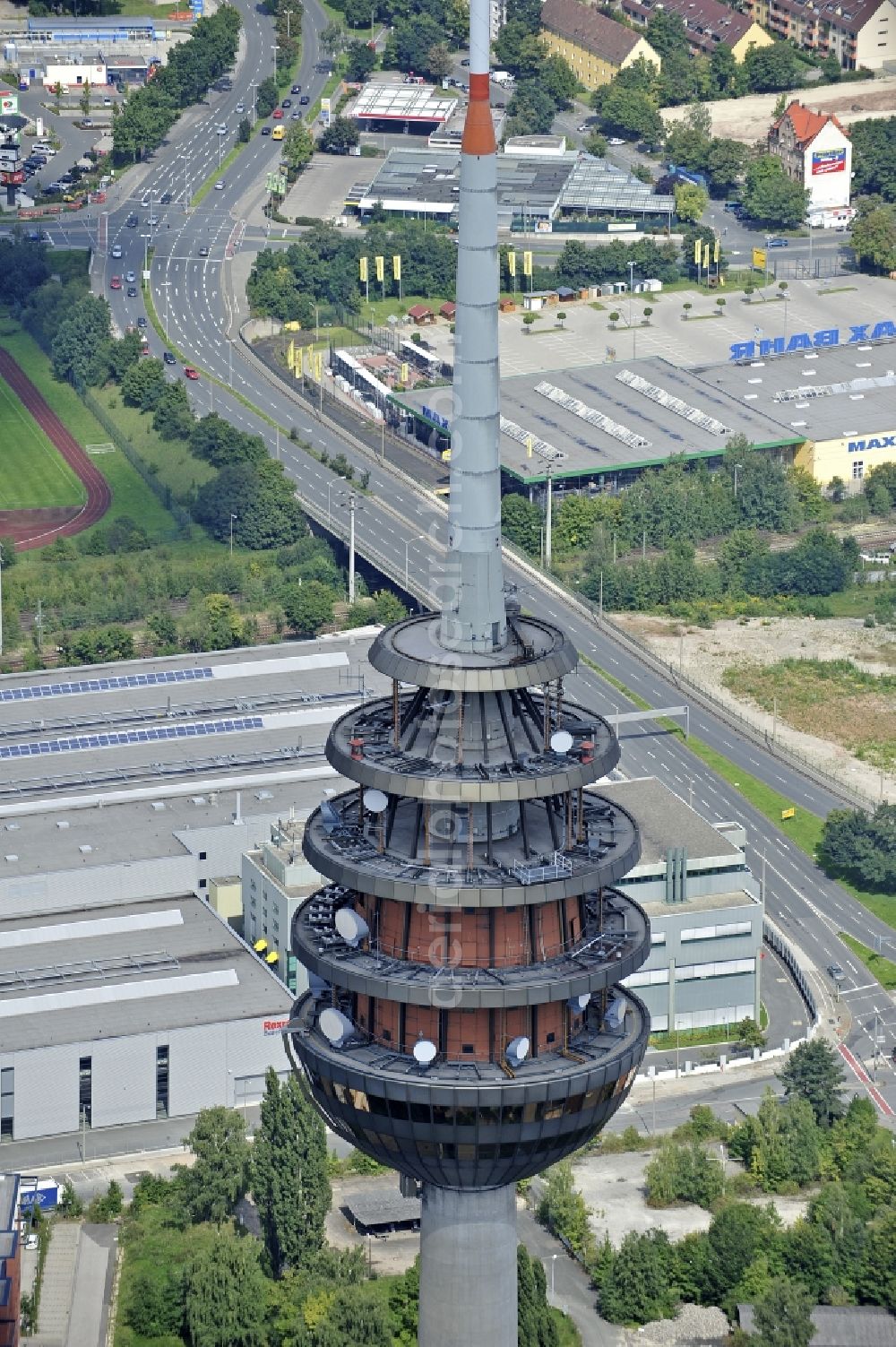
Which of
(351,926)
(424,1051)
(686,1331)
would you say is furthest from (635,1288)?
(351,926)

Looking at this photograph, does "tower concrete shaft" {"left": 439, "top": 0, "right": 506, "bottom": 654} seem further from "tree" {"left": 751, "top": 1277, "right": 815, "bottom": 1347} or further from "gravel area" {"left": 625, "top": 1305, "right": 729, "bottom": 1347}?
"gravel area" {"left": 625, "top": 1305, "right": 729, "bottom": 1347}

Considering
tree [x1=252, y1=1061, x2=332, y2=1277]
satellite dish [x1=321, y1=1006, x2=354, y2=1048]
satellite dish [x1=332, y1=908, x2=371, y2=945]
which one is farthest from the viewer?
tree [x1=252, y1=1061, x2=332, y2=1277]

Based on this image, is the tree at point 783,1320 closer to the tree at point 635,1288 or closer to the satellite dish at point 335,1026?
the tree at point 635,1288

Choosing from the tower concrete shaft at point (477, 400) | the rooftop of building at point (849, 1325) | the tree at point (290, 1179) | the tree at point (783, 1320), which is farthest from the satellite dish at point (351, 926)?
the rooftop of building at point (849, 1325)

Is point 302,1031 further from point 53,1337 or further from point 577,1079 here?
point 53,1337

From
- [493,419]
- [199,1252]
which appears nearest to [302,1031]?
[493,419]

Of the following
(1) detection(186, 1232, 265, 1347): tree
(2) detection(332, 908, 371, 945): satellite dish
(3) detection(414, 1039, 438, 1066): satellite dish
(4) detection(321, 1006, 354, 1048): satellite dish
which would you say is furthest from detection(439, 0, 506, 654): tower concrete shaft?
(1) detection(186, 1232, 265, 1347): tree
